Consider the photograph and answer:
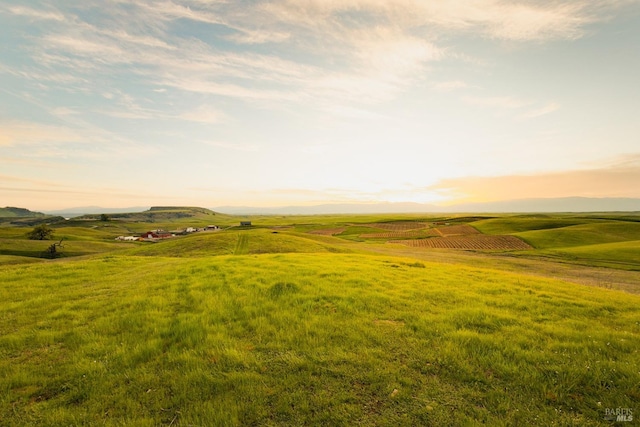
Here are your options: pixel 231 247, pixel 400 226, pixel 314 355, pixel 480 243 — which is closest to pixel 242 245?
pixel 231 247

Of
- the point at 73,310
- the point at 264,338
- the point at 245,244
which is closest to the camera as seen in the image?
the point at 264,338

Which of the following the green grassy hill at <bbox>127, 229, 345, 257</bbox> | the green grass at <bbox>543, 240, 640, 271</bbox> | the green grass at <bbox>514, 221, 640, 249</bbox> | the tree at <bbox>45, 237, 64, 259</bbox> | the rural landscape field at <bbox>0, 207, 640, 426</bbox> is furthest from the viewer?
the green grass at <bbox>514, 221, 640, 249</bbox>

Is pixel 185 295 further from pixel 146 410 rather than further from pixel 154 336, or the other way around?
pixel 146 410

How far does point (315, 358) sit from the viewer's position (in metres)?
7.29

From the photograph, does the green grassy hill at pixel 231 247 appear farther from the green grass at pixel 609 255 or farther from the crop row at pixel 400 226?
the crop row at pixel 400 226

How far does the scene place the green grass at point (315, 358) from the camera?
18.1 feet

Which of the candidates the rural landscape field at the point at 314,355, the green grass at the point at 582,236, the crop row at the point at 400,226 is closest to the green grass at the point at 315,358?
the rural landscape field at the point at 314,355

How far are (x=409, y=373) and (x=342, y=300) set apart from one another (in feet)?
18.2

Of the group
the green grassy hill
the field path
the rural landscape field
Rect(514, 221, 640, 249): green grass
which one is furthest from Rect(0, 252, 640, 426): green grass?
Rect(514, 221, 640, 249): green grass

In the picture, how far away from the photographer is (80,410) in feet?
18.1

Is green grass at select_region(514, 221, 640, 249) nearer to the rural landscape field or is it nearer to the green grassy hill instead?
the green grassy hill

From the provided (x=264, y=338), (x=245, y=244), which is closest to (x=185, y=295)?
(x=264, y=338)

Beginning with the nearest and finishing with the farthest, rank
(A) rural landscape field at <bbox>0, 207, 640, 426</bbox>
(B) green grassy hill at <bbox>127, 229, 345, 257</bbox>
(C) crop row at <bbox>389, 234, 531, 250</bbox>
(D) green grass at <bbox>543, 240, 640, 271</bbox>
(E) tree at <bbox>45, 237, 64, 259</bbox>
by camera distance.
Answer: (A) rural landscape field at <bbox>0, 207, 640, 426</bbox>
(D) green grass at <bbox>543, 240, 640, 271</bbox>
(B) green grassy hill at <bbox>127, 229, 345, 257</bbox>
(E) tree at <bbox>45, 237, 64, 259</bbox>
(C) crop row at <bbox>389, 234, 531, 250</bbox>

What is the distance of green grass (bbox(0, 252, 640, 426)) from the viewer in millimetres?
5512
